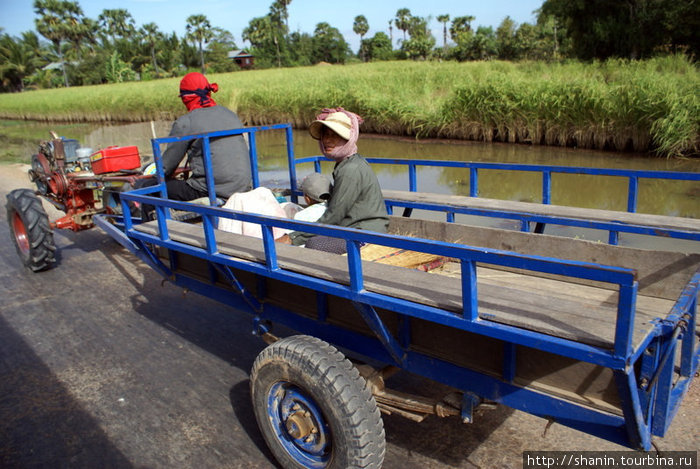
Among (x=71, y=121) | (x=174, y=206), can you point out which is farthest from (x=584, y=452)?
(x=71, y=121)

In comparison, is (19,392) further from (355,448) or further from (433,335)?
(433,335)

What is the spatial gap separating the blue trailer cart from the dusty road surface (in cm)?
59

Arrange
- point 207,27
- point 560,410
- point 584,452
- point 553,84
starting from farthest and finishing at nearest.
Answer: point 207,27 < point 553,84 < point 584,452 < point 560,410

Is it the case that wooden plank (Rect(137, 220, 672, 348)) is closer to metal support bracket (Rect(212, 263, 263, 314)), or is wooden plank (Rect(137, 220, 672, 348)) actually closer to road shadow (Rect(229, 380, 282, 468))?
metal support bracket (Rect(212, 263, 263, 314))

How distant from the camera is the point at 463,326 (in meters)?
2.08

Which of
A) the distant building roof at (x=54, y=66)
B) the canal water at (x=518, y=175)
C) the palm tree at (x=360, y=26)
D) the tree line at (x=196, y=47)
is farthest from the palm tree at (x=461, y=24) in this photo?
the canal water at (x=518, y=175)

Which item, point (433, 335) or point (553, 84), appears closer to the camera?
point (433, 335)

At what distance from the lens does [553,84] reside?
12.1 meters

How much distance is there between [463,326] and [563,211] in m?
2.00

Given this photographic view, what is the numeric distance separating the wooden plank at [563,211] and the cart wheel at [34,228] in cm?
403

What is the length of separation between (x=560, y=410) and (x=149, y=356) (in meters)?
3.34

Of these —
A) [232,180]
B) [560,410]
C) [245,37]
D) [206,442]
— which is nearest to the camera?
[560,410]

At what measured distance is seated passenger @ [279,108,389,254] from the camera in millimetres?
Answer: 3391

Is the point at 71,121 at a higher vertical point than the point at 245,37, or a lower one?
lower
